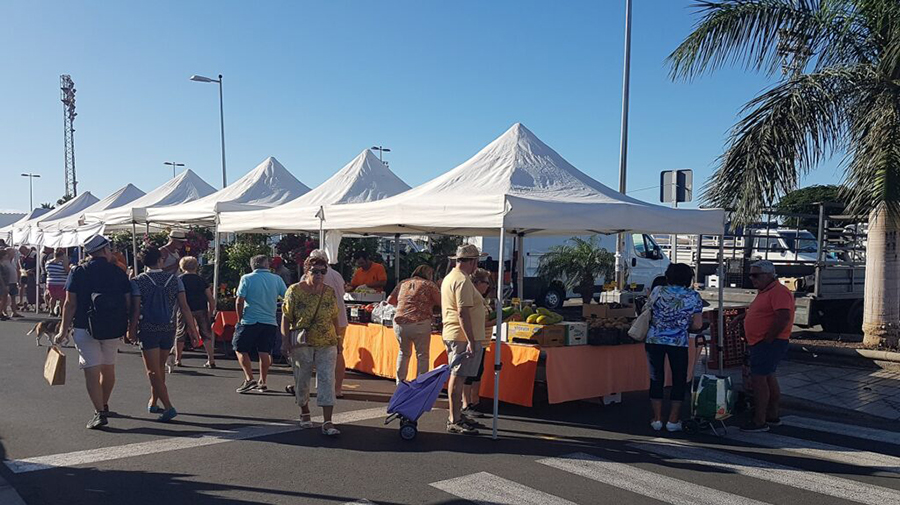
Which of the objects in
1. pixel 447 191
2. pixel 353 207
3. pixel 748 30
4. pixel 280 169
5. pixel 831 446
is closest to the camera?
pixel 831 446

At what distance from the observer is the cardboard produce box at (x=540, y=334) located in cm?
791

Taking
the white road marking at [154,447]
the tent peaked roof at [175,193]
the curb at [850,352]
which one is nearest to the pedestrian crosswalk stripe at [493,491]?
the white road marking at [154,447]

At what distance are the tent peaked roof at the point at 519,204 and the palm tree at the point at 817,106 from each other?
2.67 metres

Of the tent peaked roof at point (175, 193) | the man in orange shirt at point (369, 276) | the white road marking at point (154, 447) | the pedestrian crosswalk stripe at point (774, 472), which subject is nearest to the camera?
the pedestrian crosswalk stripe at point (774, 472)

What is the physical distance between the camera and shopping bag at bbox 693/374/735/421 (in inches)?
278

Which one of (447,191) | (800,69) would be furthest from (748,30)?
(447,191)

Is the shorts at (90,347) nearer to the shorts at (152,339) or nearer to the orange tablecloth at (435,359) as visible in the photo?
the shorts at (152,339)

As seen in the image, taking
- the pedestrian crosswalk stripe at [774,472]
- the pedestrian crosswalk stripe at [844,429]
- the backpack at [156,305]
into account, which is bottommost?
the pedestrian crosswalk stripe at [844,429]

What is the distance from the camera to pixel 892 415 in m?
8.17

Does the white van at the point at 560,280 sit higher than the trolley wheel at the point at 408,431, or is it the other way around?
the white van at the point at 560,280

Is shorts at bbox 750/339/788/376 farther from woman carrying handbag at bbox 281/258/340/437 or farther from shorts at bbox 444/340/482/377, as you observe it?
woman carrying handbag at bbox 281/258/340/437

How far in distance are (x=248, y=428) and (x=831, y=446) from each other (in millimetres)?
5532

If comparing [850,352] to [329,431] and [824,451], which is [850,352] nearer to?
[824,451]

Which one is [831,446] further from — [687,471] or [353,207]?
[353,207]
